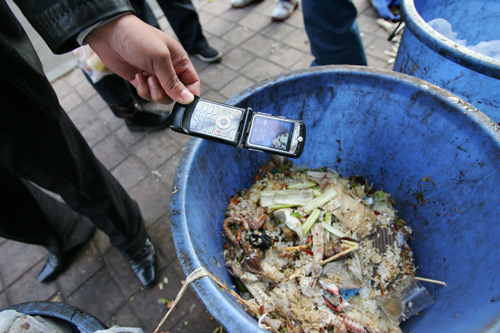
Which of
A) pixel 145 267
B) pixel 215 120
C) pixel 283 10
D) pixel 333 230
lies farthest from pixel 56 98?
pixel 283 10

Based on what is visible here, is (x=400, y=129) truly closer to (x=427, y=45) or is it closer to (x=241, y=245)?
(x=427, y=45)

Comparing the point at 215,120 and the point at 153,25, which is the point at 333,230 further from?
the point at 153,25

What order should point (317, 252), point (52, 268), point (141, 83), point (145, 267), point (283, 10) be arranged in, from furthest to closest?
point (283, 10) → point (52, 268) → point (145, 267) → point (317, 252) → point (141, 83)

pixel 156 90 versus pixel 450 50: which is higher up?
pixel 156 90

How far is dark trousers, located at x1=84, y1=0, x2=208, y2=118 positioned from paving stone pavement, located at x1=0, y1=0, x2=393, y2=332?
28 cm

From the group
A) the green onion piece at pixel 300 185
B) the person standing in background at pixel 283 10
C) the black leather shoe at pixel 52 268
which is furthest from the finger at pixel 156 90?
the person standing in background at pixel 283 10

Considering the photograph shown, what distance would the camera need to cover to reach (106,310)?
2033mm

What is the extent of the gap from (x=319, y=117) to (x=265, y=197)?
1.81ft

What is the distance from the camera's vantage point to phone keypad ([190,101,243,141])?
1.21 meters

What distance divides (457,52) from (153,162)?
2471 mm

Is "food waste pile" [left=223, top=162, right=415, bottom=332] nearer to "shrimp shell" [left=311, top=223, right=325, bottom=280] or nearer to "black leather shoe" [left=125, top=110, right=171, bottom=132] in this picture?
"shrimp shell" [left=311, top=223, right=325, bottom=280]

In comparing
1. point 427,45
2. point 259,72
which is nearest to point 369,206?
point 427,45

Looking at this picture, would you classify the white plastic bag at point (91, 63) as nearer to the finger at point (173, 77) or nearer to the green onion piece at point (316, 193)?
the finger at point (173, 77)

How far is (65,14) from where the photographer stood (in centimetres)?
106
